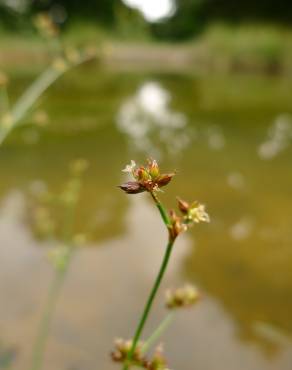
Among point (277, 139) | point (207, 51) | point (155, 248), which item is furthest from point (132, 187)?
point (207, 51)

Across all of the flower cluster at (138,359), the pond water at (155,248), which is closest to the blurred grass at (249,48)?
the pond water at (155,248)

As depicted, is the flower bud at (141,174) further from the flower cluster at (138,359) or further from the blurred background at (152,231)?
the blurred background at (152,231)

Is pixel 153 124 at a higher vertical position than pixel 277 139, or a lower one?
higher

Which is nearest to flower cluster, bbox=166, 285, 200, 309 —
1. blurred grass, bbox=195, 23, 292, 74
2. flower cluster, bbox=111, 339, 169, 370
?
flower cluster, bbox=111, 339, 169, 370

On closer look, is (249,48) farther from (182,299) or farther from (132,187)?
(132,187)

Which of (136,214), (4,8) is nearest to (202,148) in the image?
(136,214)

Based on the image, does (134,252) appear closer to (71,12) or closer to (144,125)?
(144,125)
